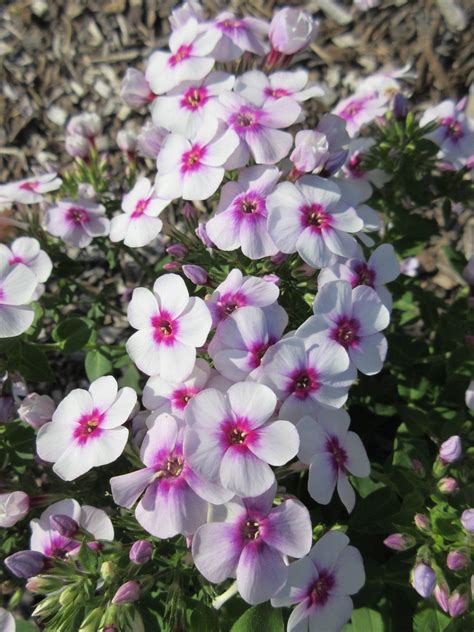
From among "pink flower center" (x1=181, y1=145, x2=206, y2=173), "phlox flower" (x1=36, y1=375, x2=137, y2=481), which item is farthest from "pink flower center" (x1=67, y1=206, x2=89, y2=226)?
"phlox flower" (x1=36, y1=375, x2=137, y2=481)

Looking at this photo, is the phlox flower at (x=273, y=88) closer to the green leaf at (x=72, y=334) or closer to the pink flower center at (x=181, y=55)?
the pink flower center at (x=181, y=55)

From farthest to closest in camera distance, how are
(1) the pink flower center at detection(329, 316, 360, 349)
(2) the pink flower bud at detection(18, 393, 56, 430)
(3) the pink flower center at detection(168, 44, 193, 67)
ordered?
(3) the pink flower center at detection(168, 44, 193, 67), (2) the pink flower bud at detection(18, 393, 56, 430), (1) the pink flower center at detection(329, 316, 360, 349)

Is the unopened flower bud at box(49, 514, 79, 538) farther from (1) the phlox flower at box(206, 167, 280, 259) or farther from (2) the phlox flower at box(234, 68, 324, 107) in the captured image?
(2) the phlox flower at box(234, 68, 324, 107)

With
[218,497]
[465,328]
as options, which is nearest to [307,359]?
[218,497]

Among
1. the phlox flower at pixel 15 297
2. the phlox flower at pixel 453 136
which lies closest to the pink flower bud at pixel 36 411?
the phlox flower at pixel 15 297

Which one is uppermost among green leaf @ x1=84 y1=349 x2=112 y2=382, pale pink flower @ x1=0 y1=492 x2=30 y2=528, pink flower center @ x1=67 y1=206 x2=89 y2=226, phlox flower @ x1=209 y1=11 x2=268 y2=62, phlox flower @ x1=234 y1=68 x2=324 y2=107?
phlox flower @ x1=209 y1=11 x2=268 y2=62

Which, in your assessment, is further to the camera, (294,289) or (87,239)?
(87,239)

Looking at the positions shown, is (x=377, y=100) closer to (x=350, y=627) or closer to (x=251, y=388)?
(x=251, y=388)
